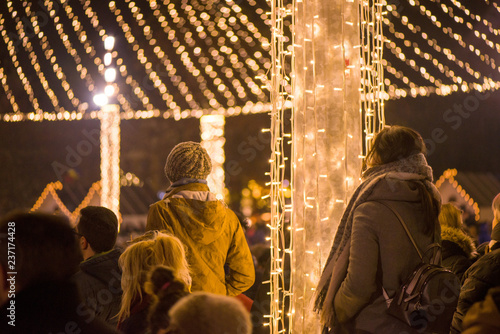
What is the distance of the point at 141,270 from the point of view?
2986mm

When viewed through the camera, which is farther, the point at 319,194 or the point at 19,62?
the point at 19,62

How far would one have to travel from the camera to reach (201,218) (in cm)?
365

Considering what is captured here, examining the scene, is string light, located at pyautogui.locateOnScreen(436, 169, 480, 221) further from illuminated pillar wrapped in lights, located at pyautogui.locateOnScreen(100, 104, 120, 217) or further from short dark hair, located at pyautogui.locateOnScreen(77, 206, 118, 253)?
short dark hair, located at pyautogui.locateOnScreen(77, 206, 118, 253)

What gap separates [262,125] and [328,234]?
2689cm

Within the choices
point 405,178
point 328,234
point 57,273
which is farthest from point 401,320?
point 57,273

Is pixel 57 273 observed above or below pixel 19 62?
below

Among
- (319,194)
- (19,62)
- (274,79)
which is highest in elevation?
(19,62)

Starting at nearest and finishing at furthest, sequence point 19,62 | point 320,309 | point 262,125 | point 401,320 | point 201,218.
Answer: point 401,320 < point 320,309 < point 201,218 < point 19,62 < point 262,125

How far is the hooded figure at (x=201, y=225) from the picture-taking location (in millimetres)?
3611

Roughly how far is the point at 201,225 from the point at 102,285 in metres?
→ 0.65

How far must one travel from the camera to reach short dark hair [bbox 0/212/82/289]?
5.81 feet

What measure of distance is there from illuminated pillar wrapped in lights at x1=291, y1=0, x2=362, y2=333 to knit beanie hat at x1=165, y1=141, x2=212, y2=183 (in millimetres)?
600

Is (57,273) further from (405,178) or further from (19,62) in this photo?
(19,62)

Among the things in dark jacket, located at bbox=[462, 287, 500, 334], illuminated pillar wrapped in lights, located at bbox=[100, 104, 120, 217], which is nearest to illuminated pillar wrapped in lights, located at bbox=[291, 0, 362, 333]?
dark jacket, located at bbox=[462, 287, 500, 334]
